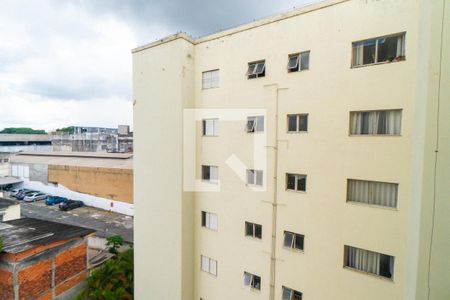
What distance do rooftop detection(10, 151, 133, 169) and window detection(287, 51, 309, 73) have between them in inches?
1015

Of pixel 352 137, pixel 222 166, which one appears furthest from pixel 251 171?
pixel 352 137

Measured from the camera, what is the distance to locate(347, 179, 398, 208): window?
7121 millimetres

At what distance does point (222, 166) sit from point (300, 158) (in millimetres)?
3602

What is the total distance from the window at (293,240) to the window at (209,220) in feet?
11.1

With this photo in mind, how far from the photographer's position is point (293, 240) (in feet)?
28.9

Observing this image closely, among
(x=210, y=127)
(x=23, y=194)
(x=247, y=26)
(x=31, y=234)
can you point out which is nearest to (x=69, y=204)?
(x=23, y=194)

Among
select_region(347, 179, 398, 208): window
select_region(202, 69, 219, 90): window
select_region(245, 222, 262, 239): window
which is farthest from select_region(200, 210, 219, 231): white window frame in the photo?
select_region(202, 69, 219, 90): window

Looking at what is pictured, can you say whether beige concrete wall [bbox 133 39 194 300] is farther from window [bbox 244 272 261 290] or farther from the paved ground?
the paved ground

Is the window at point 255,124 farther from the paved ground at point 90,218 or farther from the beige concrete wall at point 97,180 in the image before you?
the beige concrete wall at point 97,180

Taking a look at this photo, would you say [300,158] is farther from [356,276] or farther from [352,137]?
[356,276]

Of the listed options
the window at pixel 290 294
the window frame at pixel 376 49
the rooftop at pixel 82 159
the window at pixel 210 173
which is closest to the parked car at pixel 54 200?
the rooftop at pixel 82 159

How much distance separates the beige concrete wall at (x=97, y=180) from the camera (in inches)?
1136

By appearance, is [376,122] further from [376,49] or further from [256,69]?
[256,69]

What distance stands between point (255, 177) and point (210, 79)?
519 centimetres
